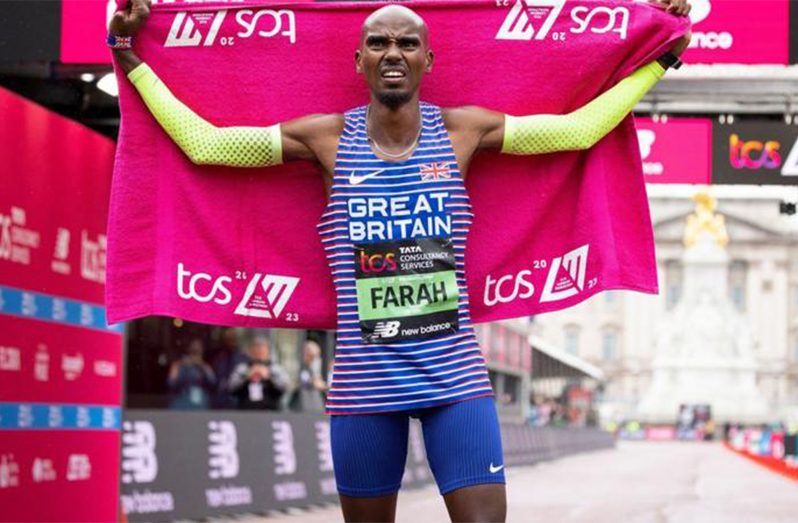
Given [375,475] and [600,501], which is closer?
[375,475]

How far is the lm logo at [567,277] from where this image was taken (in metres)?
5.45

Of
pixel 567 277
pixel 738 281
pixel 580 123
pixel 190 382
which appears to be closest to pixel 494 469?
pixel 567 277

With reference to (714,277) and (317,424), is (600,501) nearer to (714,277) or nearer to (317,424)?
(317,424)

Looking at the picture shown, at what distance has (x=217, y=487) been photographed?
13930mm

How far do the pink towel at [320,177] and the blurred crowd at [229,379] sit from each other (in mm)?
9652

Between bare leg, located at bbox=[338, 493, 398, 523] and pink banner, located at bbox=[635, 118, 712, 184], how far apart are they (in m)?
8.44

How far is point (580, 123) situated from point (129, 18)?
62.0 inches

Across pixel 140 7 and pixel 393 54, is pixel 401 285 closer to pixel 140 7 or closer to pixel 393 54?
pixel 393 54

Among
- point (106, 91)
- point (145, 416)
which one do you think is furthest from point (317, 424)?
point (106, 91)

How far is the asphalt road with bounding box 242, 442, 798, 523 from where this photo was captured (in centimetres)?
1538

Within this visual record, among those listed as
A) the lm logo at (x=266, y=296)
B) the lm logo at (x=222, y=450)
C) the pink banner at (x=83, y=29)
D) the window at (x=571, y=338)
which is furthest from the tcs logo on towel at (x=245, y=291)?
the window at (x=571, y=338)

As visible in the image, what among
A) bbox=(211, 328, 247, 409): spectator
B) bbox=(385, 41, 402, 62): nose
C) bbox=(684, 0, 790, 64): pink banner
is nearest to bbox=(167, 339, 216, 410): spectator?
bbox=(211, 328, 247, 409): spectator

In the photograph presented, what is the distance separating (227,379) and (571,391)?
6375cm

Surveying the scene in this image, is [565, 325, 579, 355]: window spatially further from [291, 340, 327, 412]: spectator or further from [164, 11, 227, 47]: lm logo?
[164, 11, 227, 47]: lm logo
